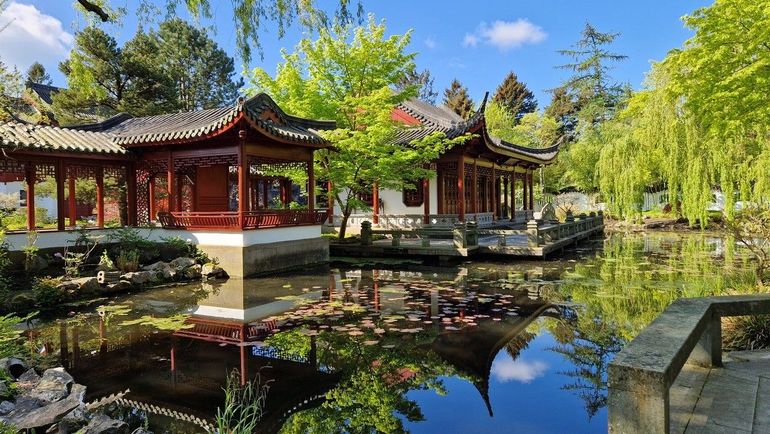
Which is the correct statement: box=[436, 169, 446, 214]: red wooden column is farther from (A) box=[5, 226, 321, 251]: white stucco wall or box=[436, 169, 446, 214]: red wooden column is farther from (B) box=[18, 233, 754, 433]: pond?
(B) box=[18, 233, 754, 433]: pond

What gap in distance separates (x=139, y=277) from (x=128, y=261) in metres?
0.79

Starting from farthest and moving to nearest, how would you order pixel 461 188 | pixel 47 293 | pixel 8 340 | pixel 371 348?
pixel 461 188 < pixel 47 293 < pixel 371 348 < pixel 8 340

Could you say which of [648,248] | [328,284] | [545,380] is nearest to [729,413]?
[545,380]

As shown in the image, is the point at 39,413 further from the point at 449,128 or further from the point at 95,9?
the point at 449,128

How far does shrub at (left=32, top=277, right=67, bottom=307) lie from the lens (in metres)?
7.91

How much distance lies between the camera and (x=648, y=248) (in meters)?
15.9

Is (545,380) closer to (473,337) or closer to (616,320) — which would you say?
(473,337)

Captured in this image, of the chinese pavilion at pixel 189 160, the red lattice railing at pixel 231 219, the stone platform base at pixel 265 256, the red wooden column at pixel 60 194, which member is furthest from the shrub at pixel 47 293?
the red lattice railing at pixel 231 219

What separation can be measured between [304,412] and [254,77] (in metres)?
14.8

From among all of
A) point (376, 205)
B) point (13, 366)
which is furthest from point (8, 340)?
point (376, 205)

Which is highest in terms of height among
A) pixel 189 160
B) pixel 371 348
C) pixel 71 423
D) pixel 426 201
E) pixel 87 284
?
pixel 189 160

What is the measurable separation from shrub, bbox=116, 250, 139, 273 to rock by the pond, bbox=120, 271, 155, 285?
0.34 m

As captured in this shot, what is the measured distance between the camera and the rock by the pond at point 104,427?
126 inches

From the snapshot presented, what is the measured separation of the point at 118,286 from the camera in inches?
356
